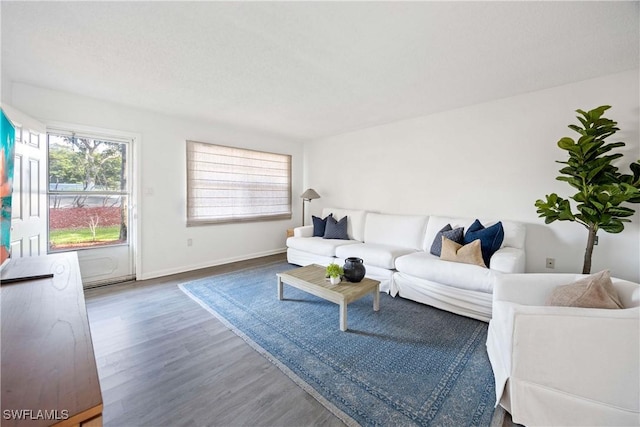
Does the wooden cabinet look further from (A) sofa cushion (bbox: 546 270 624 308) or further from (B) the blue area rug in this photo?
(A) sofa cushion (bbox: 546 270 624 308)

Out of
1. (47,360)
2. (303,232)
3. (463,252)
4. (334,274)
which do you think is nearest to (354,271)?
(334,274)

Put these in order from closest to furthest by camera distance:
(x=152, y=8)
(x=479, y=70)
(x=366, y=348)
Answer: (x=152, y=8) → (x=366, y=348) → (x=479, y=70)

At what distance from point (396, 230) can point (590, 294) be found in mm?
2369

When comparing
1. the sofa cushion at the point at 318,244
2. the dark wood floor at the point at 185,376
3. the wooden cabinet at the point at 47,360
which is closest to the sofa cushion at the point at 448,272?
the sofa cushion at the point at 318,244

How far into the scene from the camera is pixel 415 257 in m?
3.00

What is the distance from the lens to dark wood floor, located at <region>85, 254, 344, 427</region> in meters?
1.43

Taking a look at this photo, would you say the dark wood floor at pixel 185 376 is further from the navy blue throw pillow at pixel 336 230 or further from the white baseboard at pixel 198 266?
the navy blue throw pillow at pixel 336 230

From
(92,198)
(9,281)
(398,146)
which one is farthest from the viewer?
(398,146)

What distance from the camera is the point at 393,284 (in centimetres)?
308

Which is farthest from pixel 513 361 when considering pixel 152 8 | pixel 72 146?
pixel 72 146

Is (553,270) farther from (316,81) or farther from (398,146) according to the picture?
(316,81)

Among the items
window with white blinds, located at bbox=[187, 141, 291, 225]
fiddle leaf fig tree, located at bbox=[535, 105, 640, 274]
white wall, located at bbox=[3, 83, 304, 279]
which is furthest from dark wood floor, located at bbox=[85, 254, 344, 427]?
fiddle leaf fig tree, located at bbox=[535, 105, 640, 274]

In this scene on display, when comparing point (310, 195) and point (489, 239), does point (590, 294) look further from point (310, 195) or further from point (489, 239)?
point (310, 195)

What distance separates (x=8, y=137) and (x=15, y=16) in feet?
2.66
